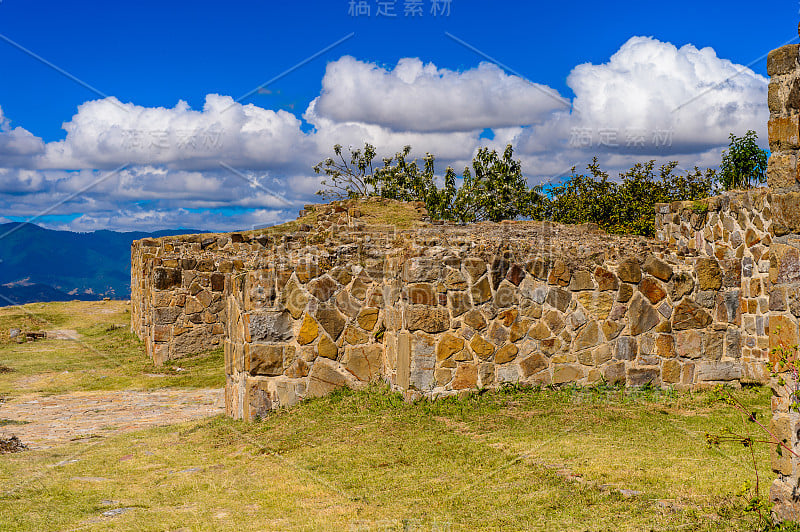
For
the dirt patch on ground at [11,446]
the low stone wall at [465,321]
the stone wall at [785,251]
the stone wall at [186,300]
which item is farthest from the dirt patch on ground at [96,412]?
the stone wall at [785,251]

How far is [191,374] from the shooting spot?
14.8 metres

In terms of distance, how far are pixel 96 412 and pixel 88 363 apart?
6.42m

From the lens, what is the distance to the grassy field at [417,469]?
5.39 m

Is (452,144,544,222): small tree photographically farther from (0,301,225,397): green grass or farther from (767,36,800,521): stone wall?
(767,36,800,521): stone wall

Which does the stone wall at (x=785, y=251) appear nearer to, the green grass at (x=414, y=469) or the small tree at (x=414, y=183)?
the green grass at (x=414, y=469)

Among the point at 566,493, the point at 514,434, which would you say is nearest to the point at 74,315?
the point at 514,434

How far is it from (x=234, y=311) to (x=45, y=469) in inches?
117

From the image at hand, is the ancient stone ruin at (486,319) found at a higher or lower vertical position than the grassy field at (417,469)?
higher

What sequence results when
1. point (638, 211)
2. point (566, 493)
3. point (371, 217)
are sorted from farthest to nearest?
point (638, 211) → point (371, 217) → point (566, 493)

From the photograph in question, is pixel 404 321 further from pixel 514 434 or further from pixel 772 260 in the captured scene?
pixel 772 260

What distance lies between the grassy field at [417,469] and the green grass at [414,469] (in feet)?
0.07

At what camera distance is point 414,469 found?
6562 millimetres

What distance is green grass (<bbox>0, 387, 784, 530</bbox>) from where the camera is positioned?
17.7 ft

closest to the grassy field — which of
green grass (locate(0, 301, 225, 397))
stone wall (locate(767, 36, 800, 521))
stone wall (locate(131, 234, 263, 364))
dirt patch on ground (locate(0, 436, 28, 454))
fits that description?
dirt patch on ground (locate(0, 436, 28, 454))
